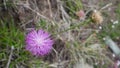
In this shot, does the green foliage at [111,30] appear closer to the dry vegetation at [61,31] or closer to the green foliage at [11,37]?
the dry vegetation at [61,31]

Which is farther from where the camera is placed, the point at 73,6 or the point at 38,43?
the point at 73,6

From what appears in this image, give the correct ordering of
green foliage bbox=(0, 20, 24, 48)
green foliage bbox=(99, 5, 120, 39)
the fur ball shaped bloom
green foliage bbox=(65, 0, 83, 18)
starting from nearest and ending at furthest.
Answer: the fur ball shaped bloom < green foliage bbox=(0, 20, 24, 48) < green foliage bbox=(65, 0, 83, 18) < green foliage bbox=(99, 5, 120, 39)

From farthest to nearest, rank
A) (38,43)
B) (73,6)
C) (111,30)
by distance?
(111,30) → (73,6) → (38,43)

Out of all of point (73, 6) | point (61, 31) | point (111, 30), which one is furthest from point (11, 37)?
point (111, 30)

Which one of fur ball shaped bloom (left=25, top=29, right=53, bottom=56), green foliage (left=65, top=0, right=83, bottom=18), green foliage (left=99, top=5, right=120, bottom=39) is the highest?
green foliage (left=65, top=0, right=83, bottom=18)

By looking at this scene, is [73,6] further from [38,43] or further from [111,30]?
[38,43]

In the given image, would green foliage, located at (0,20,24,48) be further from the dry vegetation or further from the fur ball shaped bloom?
the fur ball shaped bloom

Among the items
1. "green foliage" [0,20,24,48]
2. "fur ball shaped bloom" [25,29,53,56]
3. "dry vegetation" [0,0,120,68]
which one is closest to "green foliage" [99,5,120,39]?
"dry vegetation" [0,0,120,68]

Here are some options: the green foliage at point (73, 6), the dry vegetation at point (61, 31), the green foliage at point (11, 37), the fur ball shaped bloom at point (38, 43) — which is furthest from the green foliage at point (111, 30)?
the fur ball shaped bloom at point (38, 43)

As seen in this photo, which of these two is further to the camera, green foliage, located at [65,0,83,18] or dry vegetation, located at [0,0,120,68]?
green foliage, located at [65,0,83,18]

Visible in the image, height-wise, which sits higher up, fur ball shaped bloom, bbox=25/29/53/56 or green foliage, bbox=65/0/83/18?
green foliage, bbox=65/0/83/18

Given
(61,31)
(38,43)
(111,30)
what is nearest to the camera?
(38,43)
